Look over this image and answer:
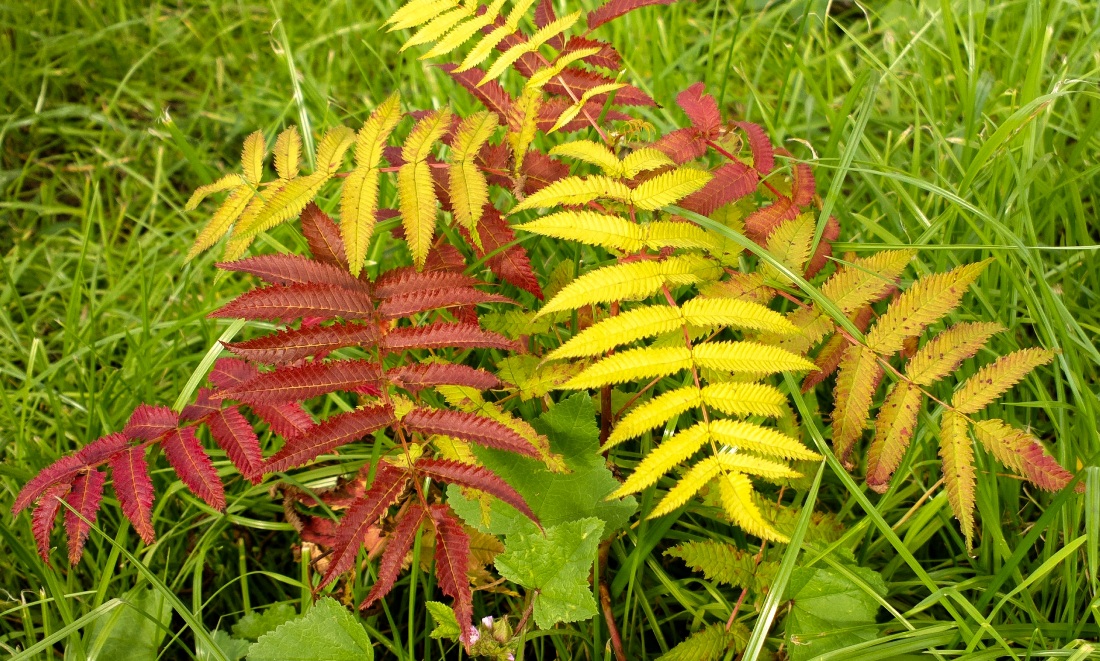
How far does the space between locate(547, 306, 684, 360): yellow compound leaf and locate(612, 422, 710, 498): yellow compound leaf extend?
19 cm

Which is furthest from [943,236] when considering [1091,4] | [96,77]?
[96,77]

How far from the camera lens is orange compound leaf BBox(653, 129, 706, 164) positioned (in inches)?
78.6

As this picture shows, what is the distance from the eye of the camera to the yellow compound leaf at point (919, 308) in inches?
67.4

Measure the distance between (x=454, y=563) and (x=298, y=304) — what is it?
1.84 feet

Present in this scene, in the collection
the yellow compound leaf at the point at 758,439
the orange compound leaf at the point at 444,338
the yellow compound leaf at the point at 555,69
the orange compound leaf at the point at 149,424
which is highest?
the yellow compound leaf at the point at 555,69

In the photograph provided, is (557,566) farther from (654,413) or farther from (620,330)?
(620,330)

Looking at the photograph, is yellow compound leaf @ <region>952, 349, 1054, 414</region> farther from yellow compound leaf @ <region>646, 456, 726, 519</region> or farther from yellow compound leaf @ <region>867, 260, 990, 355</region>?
yellow compound leaf @ <region>646, 456, 726, 519</region>

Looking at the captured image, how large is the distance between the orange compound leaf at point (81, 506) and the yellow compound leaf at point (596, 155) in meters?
1.16

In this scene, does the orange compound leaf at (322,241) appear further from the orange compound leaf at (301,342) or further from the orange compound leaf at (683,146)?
the orange compound leaf at (683,146)

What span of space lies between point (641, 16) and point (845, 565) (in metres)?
2.37

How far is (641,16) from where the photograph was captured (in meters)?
3.41

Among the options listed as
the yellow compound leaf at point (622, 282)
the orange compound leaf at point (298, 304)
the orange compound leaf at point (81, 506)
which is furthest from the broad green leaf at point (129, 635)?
the yellow compound leaf at point (622, 282)

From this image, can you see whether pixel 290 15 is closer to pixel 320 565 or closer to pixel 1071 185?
pixel 320 565

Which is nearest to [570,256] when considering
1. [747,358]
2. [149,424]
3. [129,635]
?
[747,358]
